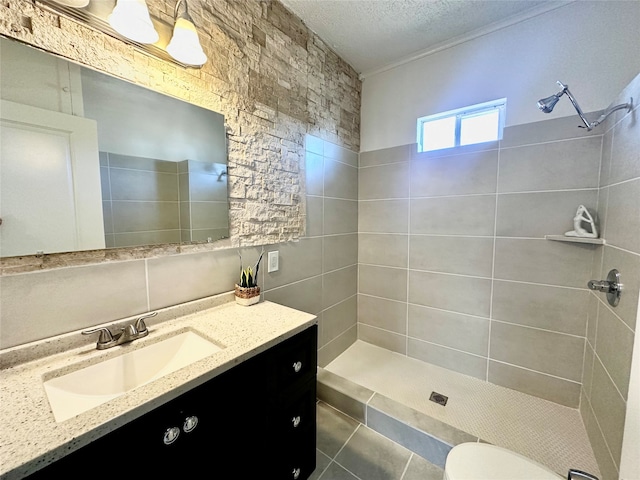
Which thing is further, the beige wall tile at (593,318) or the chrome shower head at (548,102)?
the beige wall tile at (593,318)

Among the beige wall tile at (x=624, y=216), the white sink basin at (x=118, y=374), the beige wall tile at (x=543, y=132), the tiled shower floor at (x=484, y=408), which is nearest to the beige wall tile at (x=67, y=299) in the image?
the white sink basin at (x=118, y=374)

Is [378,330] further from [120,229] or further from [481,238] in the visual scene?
[120,229]

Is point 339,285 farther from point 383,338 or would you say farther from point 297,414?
point 297,414

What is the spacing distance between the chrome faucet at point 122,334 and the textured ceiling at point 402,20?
1877mm

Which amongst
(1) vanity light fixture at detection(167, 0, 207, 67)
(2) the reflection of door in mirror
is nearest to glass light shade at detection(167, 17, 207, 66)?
(1) vanity light fixture at detection(167, 0, 207, 67)

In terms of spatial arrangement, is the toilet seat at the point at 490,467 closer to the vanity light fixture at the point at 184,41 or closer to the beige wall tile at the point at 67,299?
the beige wall tile at the point at 67,299

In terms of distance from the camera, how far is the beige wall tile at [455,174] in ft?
5.87

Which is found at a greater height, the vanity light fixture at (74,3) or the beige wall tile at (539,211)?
the vanity light fixture at (74,3)

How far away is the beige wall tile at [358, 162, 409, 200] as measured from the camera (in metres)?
2.14

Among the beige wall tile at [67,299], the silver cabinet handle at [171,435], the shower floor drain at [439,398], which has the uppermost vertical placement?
the beige wall tile at [67,299]

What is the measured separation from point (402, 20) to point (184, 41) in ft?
4.52

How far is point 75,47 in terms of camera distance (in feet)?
2.79

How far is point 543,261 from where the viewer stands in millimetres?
1641

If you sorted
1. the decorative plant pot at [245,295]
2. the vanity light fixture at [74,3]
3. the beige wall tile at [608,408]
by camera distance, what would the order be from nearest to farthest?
the vanity light fixture at [74,3] < the beige wall tile at [608,408] < the decorative plant pot at [245,295]
